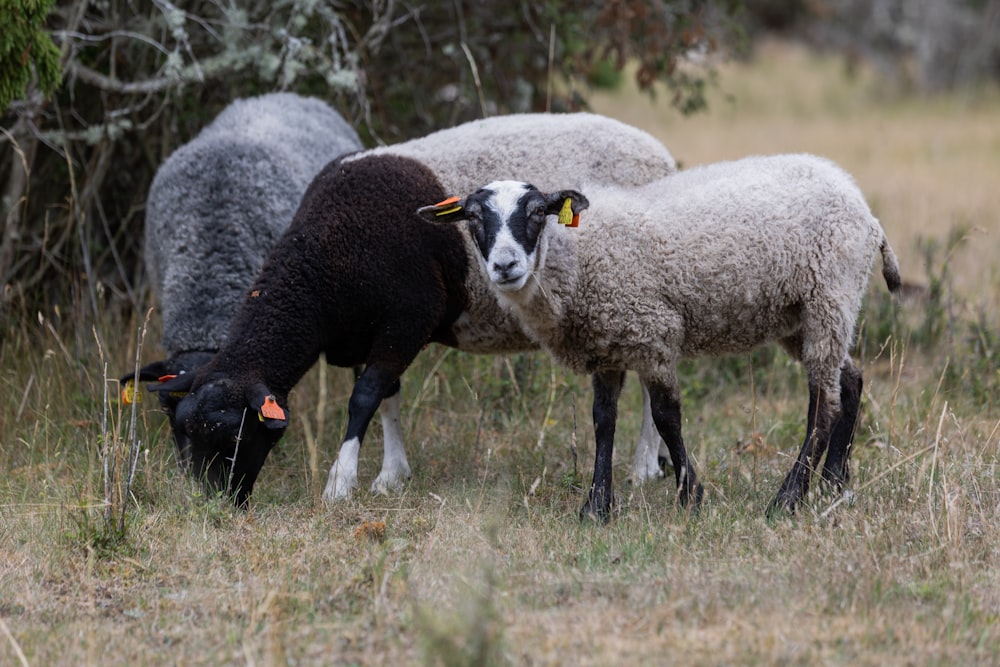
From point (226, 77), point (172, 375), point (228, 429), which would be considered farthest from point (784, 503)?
point (226, 77)

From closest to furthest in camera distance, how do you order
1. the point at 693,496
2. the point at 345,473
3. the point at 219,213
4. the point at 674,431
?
1. the point at 693,496
2. the point at 674,431
3. the point at 345,473
4. the point at 219,213

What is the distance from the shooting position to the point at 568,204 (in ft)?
17.8

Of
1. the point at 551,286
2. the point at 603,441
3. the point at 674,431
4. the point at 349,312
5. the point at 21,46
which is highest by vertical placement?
the point at 21,46

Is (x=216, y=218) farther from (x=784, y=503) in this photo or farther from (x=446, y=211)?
(x=784, y=503)

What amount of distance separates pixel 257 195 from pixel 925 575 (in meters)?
4.35

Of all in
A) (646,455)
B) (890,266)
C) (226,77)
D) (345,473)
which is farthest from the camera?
(226,77)

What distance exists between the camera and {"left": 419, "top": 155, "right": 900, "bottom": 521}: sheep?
5.51 metres

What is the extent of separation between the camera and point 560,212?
5.43 meters

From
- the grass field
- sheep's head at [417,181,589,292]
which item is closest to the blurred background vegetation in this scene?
the grass field

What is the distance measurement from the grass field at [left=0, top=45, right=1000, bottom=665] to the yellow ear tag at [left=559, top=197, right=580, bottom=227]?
4.18ft

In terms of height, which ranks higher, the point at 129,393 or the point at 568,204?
the point at 568,204

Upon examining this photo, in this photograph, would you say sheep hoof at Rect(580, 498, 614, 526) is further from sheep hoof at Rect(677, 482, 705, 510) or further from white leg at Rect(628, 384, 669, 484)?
white leg at Rect(628, 384, 669, 484)

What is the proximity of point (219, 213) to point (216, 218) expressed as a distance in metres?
0.03

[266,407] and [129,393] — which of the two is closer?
[266,407]
